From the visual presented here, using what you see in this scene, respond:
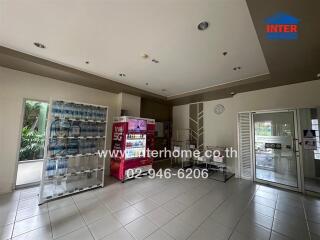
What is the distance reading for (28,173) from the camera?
3.77 meters

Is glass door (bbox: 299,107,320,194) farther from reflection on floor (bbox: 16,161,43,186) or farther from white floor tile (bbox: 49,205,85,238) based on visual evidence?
reflection on floor (bbox: 16,161,43,186)

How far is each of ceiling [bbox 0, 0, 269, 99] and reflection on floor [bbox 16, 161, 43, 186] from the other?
2.93 meters

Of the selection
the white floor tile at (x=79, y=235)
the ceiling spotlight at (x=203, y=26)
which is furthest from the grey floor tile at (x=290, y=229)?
the ceiling spotlight at (x=203, y=26)

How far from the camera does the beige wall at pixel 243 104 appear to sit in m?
3.57

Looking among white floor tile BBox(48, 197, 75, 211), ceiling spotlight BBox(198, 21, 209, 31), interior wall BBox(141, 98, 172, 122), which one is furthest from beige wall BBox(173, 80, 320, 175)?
white floor tile BBox(48, 197, 75, 211)

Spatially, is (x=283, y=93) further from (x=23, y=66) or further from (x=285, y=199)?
(x=23, y=66)

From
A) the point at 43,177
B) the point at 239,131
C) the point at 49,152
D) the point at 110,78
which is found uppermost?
the point at 110,78

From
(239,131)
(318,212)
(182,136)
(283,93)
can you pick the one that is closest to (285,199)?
(318,212)

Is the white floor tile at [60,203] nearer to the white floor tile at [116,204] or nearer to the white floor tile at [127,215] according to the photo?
the white floor tile at [116,204]

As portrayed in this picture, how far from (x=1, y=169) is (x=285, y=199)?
6396 mm

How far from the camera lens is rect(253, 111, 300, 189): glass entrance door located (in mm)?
3805

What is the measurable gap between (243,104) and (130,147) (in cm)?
393

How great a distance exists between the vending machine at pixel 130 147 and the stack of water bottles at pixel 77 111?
2.32 feet

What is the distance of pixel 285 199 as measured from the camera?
3133 millimetres
